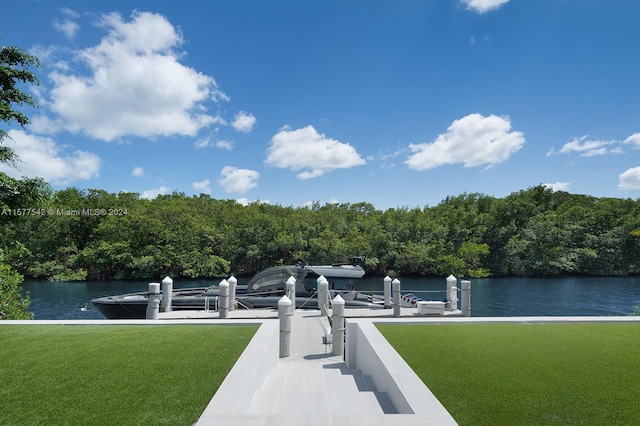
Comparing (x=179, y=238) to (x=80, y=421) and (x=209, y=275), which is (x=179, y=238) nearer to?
(x=209, y=275)

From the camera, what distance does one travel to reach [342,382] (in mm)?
6148

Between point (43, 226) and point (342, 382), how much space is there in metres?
50.9

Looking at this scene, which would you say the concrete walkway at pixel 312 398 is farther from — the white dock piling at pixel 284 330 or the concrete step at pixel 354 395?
the white dock piling at pixel 284 330

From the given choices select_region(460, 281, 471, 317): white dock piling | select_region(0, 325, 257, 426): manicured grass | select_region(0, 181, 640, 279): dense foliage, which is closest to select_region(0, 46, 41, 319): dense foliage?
select_region(0, 325, 257, 426): manicured grass

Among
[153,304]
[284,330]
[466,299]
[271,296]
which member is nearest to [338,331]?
[284,330]

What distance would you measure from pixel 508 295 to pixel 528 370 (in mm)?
30918

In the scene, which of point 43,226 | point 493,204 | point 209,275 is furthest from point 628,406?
point 493,204

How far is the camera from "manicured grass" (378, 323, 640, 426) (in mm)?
3803

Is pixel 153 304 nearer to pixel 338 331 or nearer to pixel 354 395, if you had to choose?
pixel 338 331

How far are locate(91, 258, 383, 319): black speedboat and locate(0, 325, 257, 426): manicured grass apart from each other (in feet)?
24.3

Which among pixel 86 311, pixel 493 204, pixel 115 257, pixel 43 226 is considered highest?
pixel 493 204

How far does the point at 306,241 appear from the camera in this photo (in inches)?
1887

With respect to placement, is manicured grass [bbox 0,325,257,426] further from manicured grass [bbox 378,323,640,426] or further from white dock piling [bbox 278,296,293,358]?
manicured grass [bbox 378,323,640,426]

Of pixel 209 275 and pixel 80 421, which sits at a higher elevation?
pixel 80 421
